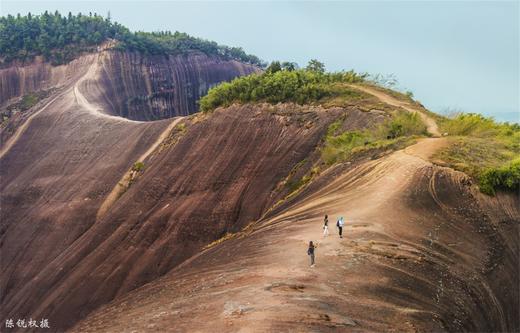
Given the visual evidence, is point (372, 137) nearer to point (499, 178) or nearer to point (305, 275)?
point (499, 178)

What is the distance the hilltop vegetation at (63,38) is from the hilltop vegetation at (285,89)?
41450mm

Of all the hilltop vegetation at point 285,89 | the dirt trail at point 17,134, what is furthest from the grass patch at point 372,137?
the dirt trail at point 17,134

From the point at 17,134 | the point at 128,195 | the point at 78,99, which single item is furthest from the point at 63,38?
the point at 128,195

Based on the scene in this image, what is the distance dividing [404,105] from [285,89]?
8.25 m

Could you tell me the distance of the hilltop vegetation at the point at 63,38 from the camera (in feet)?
218

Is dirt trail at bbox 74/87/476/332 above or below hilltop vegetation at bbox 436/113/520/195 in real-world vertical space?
below

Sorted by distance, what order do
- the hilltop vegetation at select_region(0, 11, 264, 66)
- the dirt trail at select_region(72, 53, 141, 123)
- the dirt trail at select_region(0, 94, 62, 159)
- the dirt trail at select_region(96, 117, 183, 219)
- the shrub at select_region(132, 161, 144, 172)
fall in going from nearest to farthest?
the dirt trail at select_region(96, 117, 183, 219) → the shrub at select_region(132, 161, 144, 172) → the dirt trail at select_region(0, 94, 62, 159) → the dirt trail at select_region(72, 53, 141, 123) → the hilltop vegetation at select_region(0, 11, 264, 66)

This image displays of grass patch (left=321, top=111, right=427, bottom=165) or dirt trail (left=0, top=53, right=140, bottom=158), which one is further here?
dirt trail (left=0, top=53, right=140, bottom=158)

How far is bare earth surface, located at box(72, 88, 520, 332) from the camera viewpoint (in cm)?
1255

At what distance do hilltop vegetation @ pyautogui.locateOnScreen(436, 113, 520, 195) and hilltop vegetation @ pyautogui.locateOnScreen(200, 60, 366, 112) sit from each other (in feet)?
25.5

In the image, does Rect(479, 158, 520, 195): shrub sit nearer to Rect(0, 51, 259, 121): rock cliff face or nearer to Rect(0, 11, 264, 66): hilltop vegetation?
Rect(0, 51, 259, 121): rock cliff face

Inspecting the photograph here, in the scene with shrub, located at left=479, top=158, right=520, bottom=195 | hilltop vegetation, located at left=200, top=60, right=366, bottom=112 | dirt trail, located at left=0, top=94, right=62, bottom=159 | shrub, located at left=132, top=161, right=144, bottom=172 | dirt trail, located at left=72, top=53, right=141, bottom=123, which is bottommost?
dirt trail, located at left=0, top=94, right=62, bottom=159

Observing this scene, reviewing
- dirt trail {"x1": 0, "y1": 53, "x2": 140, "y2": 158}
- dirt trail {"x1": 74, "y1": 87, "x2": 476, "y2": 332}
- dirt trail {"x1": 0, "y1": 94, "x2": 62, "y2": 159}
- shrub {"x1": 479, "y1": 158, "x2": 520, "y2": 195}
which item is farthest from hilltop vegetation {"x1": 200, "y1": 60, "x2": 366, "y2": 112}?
dirt trail {"x1": 0, "y1": 94, "x2": 62, "y2": 159}

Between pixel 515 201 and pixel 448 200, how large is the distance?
3010mm
